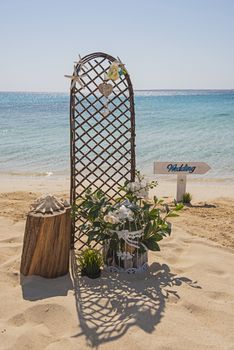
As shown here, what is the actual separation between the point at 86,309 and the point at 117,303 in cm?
27

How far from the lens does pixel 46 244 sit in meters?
3.66

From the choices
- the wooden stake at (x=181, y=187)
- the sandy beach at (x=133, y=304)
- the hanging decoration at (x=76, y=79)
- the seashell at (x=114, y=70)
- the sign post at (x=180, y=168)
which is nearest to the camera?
the sandy beach at (x=133, y=304)

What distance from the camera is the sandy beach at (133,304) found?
2.80m

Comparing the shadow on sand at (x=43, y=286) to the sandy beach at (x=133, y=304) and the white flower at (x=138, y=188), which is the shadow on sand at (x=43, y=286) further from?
the white flower at (x=138, y=188)

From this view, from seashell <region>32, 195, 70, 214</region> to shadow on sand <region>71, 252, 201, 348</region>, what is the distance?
66cm

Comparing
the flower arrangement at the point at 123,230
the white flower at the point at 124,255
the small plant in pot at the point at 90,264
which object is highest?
the flower arrangement at the point at 123,230

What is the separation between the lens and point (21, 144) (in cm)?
1644

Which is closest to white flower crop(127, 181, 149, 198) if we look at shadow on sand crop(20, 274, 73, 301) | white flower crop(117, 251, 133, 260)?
white flower crop(117, 251, 133, 260)

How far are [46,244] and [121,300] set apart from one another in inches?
33.5

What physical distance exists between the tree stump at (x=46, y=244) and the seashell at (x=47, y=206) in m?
0.05

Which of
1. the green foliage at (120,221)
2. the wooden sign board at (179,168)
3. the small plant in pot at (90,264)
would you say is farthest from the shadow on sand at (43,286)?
the wooden sign board at (179,168)

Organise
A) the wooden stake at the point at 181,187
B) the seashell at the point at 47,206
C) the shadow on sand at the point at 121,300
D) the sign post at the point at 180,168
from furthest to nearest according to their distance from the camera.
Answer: the wooden stake at the point at 181,187
the sign post at the point at 180,168
the seashell at the point at 47,206
the shadow on sand at the point at 121,300

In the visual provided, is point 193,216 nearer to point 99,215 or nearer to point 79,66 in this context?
point 99,215

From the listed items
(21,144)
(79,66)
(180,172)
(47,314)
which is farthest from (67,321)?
(21,144)
